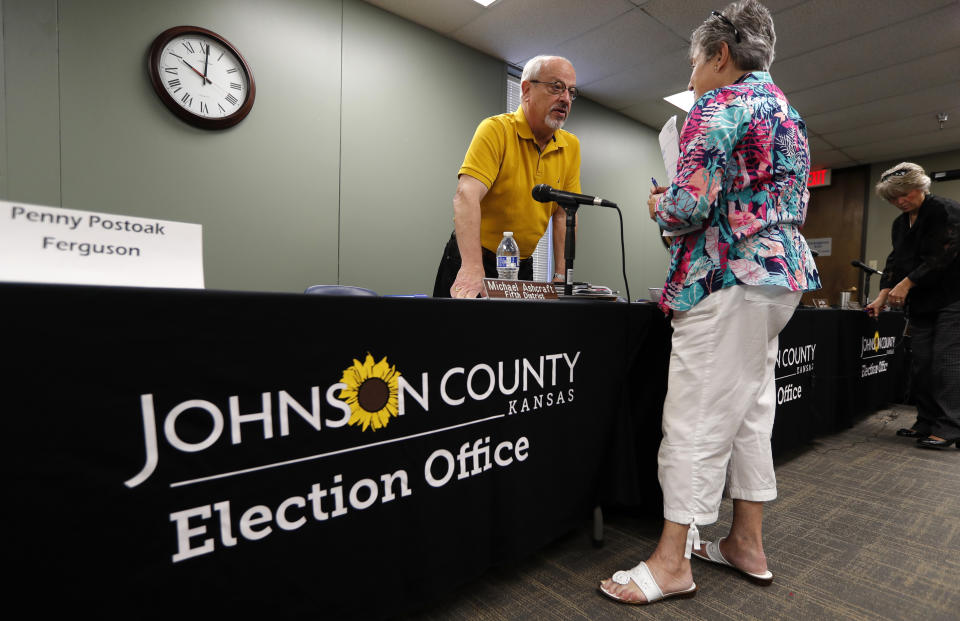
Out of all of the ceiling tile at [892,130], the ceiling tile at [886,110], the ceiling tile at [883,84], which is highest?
the ceiling tile at [883,84]

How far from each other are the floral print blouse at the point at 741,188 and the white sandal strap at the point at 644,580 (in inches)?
25.0

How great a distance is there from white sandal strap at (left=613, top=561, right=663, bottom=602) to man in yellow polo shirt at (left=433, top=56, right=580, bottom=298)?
84cm

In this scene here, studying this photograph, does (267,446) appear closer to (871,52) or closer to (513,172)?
(513,172)

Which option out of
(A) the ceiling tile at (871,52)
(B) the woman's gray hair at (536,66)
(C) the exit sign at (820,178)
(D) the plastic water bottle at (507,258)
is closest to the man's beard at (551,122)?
(B) the woman's gray hair at (536,66)

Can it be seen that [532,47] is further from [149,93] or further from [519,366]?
[519,366]

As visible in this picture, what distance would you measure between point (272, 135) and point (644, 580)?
8.55ft

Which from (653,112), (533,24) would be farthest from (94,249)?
(653,112)

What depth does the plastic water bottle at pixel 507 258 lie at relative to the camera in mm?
1430

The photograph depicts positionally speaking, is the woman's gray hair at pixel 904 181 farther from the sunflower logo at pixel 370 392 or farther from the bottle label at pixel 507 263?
the sunflower logo at pixel 370 392

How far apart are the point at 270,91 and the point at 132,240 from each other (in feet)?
7.34

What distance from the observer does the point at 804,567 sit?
4.07ft

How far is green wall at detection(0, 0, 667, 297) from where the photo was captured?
6.31ft

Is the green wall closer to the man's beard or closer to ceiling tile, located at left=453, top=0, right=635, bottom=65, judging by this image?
ceiling tile, located at left=453, top=0, right=635, bottom=65

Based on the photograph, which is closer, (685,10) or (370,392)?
(370,392)
